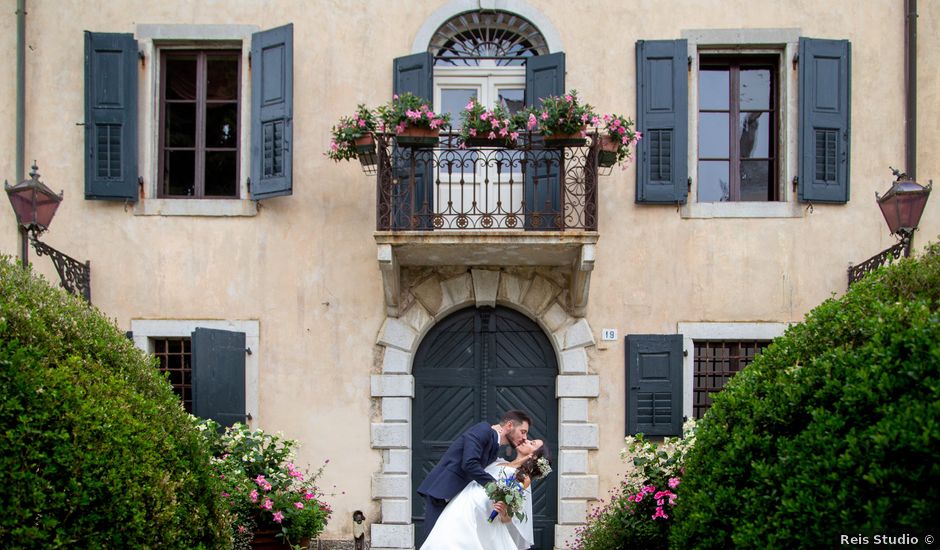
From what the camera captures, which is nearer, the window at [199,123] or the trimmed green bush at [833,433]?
the trimmed green bush at [833,433]

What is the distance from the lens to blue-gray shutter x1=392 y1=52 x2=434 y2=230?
11.3m

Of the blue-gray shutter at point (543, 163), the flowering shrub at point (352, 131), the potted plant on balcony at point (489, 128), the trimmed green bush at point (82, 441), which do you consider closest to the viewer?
the trimmed green bush at point (82, 441)

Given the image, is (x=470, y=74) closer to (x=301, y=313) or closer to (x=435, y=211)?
(x=435, y=211)

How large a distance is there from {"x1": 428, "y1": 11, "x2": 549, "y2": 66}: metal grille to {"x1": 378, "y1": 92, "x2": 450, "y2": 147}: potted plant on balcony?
57.3 inches

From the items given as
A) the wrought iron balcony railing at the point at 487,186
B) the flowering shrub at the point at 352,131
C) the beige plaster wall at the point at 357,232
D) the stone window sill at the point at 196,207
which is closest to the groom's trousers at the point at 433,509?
the beige plaster wall at the point at 357,232

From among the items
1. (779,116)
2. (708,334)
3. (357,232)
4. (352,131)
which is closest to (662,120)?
(779,116)

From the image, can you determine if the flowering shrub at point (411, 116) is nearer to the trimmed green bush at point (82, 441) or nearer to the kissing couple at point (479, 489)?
the kissing couple at point (479, 489)

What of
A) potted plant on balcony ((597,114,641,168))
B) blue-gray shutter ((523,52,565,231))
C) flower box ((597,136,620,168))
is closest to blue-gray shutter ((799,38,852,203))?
potted plant on balcony ((597,114,641,168))

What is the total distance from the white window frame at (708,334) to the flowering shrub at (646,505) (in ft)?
5.54

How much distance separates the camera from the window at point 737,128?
1218 cm

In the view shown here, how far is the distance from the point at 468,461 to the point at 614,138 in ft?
12.5

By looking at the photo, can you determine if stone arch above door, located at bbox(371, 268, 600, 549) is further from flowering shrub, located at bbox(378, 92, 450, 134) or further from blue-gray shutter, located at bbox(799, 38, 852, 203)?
blue-gray shutter, located at bbox(799, 38, 852, 203)

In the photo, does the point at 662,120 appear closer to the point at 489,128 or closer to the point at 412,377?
the point at 489,128

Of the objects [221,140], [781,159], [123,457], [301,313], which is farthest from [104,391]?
[781,159]
